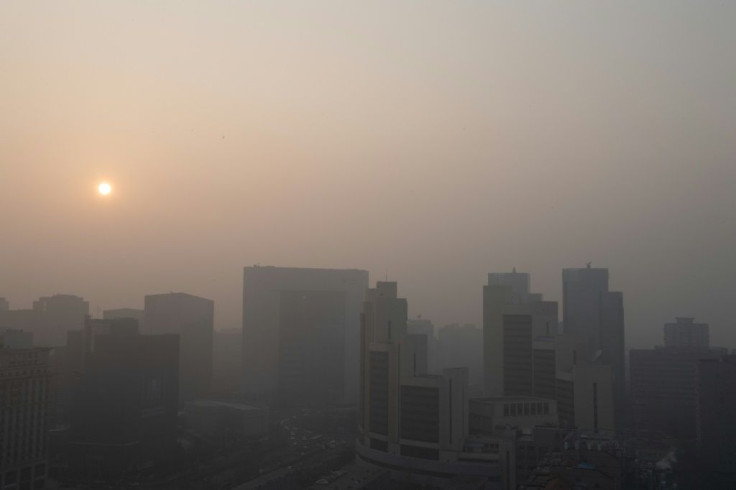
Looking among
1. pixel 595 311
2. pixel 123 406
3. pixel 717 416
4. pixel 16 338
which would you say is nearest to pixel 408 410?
pixel 123 406

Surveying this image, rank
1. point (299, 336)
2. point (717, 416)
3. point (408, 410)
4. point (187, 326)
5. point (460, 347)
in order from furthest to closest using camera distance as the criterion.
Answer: point (460, 347)
point (299, 336)
point (187, 326)
point (717, 416)
point (408, 410)

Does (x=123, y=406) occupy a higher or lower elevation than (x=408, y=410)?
lower

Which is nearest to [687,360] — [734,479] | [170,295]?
[734,479]

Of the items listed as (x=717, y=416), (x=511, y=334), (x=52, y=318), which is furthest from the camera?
(x=52, y=318)

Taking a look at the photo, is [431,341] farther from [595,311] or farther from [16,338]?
[16,338]

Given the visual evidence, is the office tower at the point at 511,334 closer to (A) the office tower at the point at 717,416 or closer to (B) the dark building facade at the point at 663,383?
(A) the office tower at the point at 717,416

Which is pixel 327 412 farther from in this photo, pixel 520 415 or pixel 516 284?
pixel 520 415

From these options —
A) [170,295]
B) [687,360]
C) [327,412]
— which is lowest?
[327,412]
